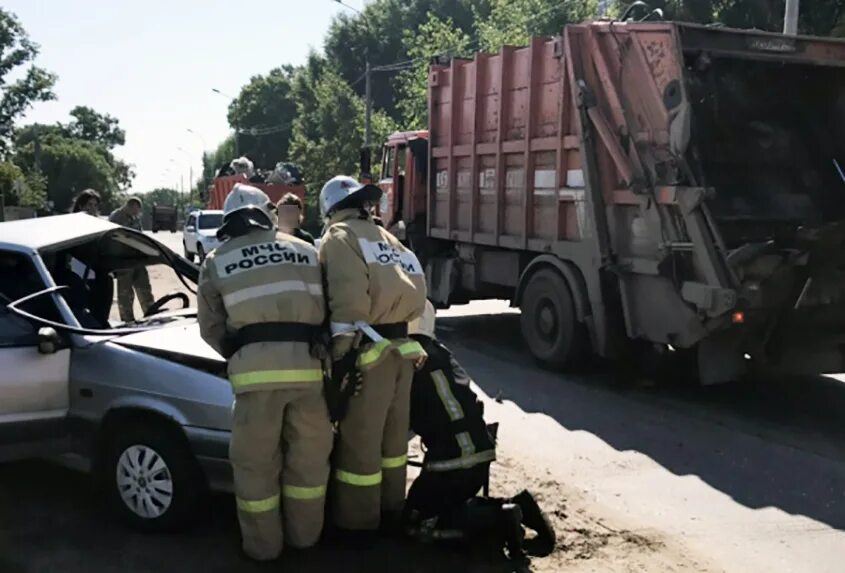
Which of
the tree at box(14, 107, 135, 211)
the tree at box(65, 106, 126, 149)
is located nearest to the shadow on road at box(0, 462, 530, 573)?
the tree at box(14, 107, 135, 211)

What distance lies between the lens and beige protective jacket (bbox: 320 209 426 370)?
3955 mm

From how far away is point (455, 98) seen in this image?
9.90 m

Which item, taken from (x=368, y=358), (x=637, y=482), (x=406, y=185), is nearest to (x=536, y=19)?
(x=406, y=185)

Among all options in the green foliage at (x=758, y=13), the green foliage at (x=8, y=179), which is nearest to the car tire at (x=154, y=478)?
the green foliage at (x=758, y=13)

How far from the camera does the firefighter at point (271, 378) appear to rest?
3762mm

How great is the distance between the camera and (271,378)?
3.73 m

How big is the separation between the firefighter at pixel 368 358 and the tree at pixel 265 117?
60908 mm

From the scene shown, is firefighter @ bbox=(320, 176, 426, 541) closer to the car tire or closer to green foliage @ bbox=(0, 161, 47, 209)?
the car tire

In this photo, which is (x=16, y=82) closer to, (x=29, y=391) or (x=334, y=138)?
(x=334, y=138)

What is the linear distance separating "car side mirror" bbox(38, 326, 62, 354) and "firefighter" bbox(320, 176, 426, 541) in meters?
1.44

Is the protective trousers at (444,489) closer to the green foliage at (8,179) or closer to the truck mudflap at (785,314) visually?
the truck mudflap at (785,314)

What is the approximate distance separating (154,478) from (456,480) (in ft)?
4.70

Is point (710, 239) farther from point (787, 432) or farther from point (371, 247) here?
point (371, 247)

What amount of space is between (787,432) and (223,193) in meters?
22.7
